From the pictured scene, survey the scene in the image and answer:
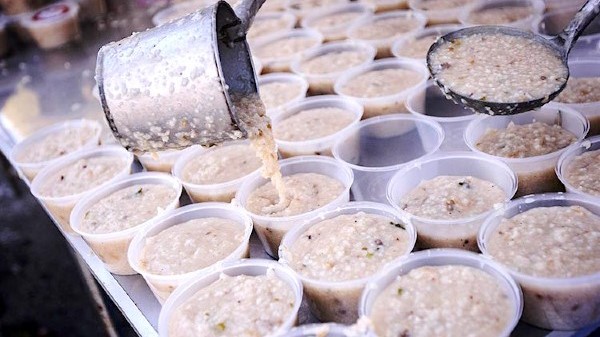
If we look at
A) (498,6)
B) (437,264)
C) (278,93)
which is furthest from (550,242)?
(498,6)

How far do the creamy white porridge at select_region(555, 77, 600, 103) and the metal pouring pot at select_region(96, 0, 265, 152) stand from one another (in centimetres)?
153

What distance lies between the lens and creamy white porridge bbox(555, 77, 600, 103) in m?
2.65

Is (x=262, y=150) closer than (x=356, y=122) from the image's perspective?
Yes

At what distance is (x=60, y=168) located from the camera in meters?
3.13

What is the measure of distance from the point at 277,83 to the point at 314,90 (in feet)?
0.76

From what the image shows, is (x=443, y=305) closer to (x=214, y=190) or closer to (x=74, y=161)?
(x=214, y=190)

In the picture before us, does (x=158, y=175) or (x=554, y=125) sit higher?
(x=554, y=125)

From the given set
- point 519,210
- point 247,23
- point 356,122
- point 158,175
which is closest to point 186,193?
point 158,175

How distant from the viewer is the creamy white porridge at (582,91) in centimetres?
265

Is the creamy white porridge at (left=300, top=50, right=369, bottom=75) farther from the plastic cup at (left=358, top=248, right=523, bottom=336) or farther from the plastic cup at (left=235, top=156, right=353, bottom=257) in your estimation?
the plastic cup at (left=358, top=248, right=523, bottom=336)

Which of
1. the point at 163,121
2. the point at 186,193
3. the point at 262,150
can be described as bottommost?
the point at 186,193

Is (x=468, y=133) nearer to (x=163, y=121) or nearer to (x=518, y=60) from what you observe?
(x=518, y=60)

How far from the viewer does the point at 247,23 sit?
2.06 meters

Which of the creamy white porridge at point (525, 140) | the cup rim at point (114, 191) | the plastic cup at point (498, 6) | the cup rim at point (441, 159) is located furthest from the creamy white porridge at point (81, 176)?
the plastic cup at point (498, 6)
